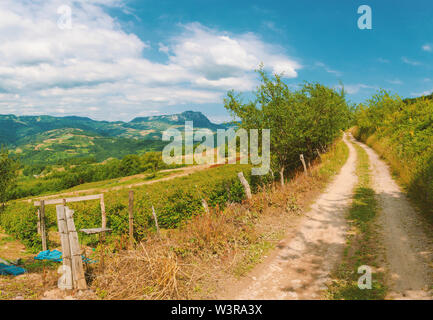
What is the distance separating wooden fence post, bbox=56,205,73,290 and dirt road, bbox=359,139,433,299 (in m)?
7.64

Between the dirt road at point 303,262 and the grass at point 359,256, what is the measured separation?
0.94 ft

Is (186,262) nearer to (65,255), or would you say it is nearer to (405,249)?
(65,255)

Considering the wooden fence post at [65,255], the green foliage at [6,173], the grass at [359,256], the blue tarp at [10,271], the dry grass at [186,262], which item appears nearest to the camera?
the grass at [359,256]

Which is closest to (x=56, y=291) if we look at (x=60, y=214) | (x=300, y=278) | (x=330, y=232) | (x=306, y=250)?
(x=60, y=214)

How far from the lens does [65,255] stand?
5.89 metres

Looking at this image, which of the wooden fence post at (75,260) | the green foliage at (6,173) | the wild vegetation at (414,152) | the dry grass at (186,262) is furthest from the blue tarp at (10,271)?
the green foliage at (6,173)

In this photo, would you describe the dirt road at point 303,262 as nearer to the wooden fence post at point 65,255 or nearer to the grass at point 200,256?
the grass at point 200,256

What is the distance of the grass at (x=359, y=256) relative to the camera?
5.72 m

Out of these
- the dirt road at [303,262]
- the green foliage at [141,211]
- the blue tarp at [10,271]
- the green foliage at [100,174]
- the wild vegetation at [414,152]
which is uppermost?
the wild vegetation at [414,152]

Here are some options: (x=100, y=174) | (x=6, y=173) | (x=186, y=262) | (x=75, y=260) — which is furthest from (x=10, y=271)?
(x=100, y=174)

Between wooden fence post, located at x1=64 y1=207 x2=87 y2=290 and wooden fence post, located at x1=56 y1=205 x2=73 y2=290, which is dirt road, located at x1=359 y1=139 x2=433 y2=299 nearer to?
wooden fence post, located at x1=64 y1=207 x2=87 y2=290

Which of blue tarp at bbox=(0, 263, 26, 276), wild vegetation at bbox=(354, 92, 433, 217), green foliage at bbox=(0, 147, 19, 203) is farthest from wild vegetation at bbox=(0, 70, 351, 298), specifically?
wild vegetation at bbox=(354, 92, 433, 217)

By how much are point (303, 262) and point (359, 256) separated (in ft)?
5.76
